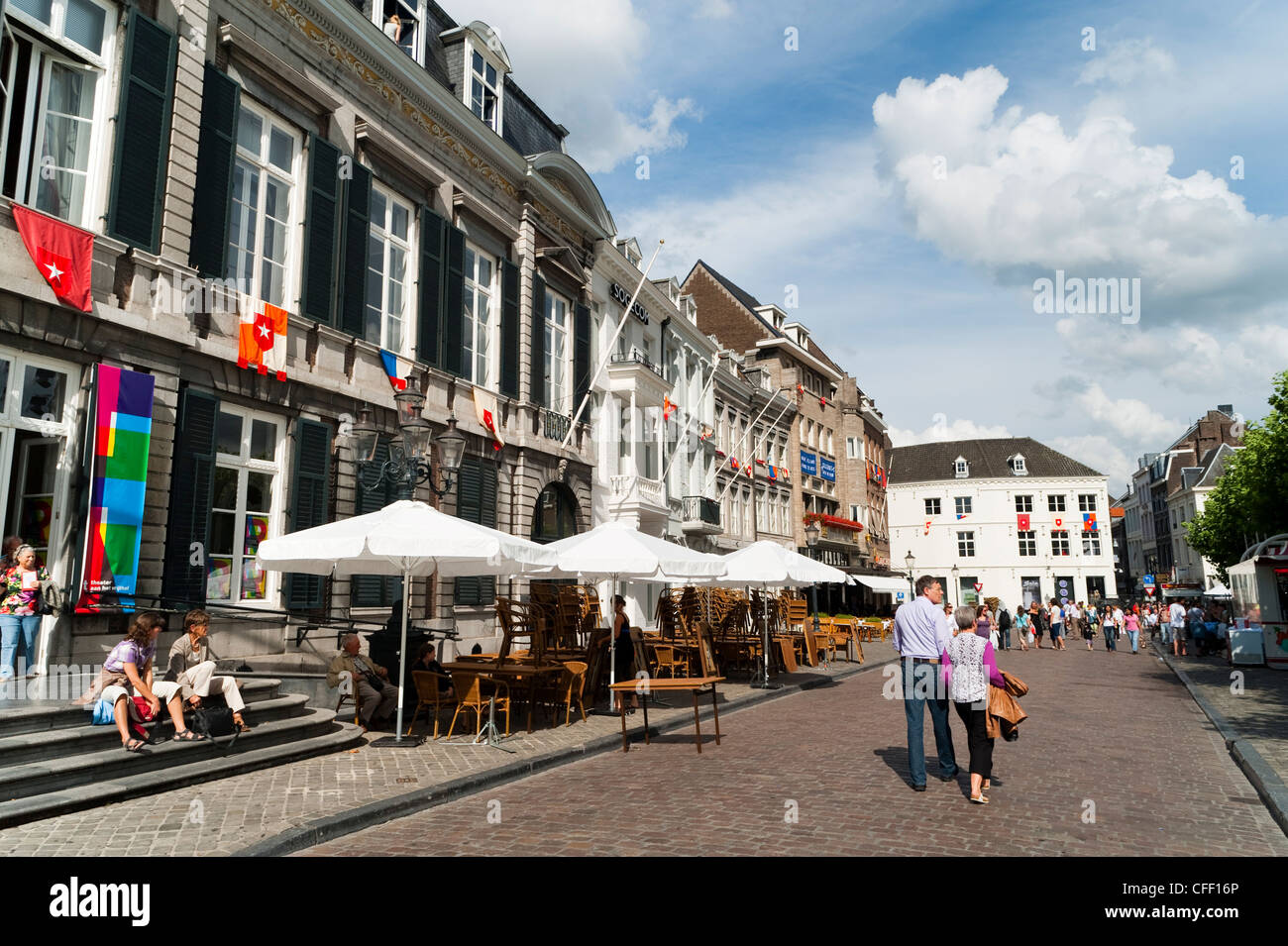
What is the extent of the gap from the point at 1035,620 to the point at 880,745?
95.5ft

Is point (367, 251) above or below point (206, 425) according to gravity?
above

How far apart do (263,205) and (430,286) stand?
153 inches

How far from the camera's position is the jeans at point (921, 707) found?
736 centimetres

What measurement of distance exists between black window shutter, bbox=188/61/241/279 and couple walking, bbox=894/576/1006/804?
10156mm

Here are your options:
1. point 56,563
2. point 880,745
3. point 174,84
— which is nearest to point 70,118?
point 174,84

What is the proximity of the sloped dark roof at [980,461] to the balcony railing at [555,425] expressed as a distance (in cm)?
5039

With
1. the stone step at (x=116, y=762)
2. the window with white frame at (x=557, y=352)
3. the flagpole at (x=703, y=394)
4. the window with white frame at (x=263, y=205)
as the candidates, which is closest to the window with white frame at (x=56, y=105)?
the window with white frame at (x=263, y=205)

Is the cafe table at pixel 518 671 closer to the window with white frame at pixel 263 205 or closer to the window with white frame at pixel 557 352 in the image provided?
the window with white frame at pixel 263 205

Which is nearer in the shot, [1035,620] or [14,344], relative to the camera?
[14,344]

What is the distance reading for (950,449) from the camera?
69.7 m

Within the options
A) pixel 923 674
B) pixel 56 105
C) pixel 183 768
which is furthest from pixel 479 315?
pixel 923 674

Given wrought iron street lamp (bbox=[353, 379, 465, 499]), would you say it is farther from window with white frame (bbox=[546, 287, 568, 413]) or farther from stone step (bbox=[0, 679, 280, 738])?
window with white frame (bbox=[546, 287, 568, 413])

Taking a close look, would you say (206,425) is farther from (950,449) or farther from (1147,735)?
(950,449)

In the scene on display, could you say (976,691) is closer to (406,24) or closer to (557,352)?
(406,24)
